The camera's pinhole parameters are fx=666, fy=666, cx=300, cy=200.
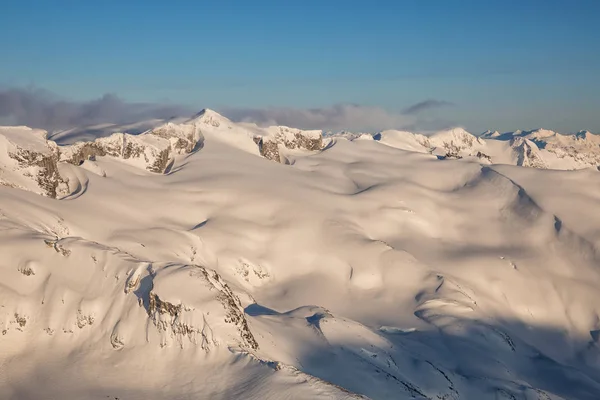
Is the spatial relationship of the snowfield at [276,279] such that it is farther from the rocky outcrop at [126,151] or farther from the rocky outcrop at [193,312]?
the rocky outcrop at [126,151]

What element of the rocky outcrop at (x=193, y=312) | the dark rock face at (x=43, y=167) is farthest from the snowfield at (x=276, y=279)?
the dark rock face at (x=43, y=167)

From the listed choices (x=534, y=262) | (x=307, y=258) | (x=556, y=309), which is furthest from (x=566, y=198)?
(x=307, y=258)

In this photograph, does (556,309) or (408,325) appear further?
(556,309)

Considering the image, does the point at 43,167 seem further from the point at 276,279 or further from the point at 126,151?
the point at 276,279

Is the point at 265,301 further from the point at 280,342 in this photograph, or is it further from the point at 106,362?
the point at 106,362

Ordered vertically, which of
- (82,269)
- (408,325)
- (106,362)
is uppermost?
(82,269)

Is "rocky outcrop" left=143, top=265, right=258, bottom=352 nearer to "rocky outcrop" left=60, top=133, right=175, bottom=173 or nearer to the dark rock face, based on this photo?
the dark rock face

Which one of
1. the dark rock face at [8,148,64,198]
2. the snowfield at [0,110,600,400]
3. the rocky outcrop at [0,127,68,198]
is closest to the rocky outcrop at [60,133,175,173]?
the snowfield at [0,110,600,400]

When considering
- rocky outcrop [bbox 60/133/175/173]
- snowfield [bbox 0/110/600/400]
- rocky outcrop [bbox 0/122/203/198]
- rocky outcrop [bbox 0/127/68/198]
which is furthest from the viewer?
rocky outcrop [bbox 60/133/175/173]

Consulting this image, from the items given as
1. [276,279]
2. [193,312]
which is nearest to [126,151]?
[276,279]
